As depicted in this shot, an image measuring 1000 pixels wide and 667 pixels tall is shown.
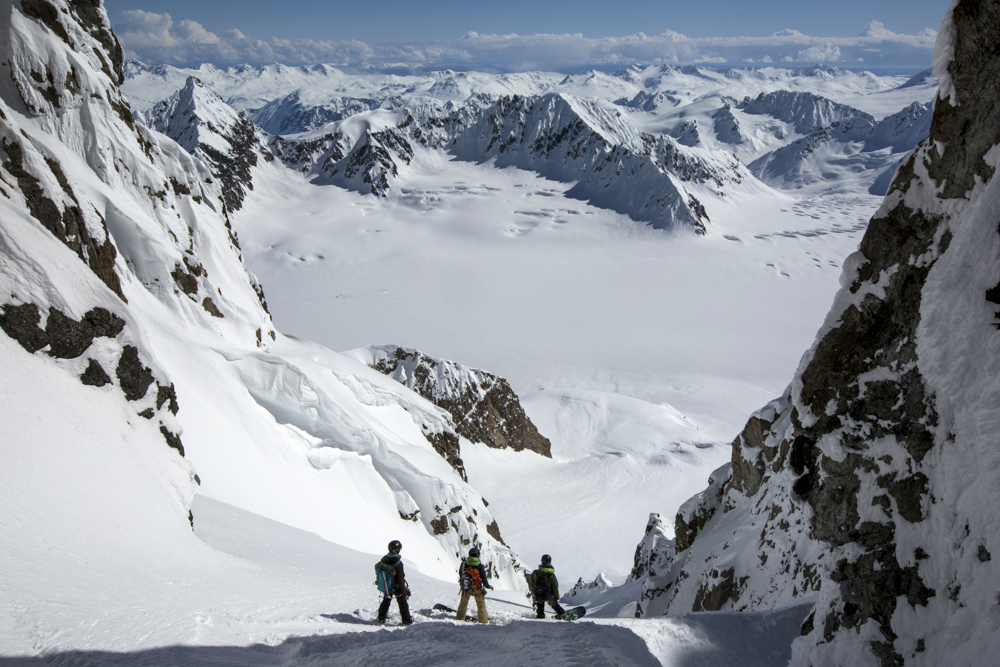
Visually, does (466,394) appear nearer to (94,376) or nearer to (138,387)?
(138,387)

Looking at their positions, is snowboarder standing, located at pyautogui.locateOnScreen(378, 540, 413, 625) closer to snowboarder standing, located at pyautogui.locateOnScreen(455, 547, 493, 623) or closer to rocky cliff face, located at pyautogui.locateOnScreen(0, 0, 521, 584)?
snowboarder standing, located at pyautogui.locateOnScreen(455, 547, 493, 623)

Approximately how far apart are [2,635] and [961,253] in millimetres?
7986

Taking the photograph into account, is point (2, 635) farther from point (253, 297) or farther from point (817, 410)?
point (253, 297)

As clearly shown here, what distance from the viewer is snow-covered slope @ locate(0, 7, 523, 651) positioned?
7.15 m

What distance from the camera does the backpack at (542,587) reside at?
933 centimetres

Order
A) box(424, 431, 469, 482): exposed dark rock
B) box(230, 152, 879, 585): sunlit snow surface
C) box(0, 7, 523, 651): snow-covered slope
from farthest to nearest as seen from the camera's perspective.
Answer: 1. box(230, 152, 879, 585): sunlit snow surface
2. box(424, 431, 469, 482): exposed dark rock
3. box(0, 7, 523, 651): snow-covered slope

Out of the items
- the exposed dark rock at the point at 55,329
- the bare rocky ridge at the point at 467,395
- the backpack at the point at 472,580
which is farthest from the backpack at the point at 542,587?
the bare rocky ridge at the point at 467,395

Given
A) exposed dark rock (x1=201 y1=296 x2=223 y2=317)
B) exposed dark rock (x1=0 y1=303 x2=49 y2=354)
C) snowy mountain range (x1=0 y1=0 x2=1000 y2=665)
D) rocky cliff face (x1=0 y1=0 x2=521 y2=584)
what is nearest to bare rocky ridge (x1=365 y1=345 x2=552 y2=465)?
snowy mountain range (x1=0 y1=0 x2=1000 y2=665)

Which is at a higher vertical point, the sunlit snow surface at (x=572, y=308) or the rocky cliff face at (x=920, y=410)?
the rocky cliff face at (x=920, y=410)

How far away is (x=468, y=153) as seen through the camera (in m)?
160

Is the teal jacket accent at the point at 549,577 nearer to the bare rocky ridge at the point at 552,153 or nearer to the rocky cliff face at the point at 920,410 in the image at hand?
the rocky cliff face at the point at 920,410

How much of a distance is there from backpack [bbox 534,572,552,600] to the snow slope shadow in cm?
278

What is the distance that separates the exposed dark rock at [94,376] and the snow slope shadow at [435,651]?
17.5 ft

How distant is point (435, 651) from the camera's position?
231 inches
